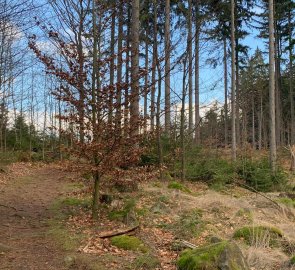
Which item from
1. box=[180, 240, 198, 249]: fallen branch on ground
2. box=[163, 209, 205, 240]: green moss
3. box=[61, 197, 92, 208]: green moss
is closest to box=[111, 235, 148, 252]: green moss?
box=[180, 240, 198, 249]: fallen branch on ground

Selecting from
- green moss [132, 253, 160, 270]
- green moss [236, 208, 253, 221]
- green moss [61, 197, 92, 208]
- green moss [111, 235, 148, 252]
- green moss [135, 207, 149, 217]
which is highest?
green moss [61, 197, 92, 208]

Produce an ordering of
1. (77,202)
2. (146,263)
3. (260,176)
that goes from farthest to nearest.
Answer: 1. (260,176)
2. (77,202)
3. (146,263)

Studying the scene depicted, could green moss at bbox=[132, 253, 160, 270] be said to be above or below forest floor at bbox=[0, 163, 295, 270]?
below

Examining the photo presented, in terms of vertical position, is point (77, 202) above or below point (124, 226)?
above

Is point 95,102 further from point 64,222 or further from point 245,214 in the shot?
point 245,214

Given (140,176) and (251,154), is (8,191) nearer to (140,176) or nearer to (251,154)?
(140,176)

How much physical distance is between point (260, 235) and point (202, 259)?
2115 mm

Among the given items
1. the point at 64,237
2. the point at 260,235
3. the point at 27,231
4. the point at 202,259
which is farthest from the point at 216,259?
the point at 27,231

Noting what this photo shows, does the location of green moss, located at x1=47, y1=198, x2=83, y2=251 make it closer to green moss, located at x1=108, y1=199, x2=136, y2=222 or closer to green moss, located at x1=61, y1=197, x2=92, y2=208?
green moss, located at x1=61, y1=197, x2=92, y2=208

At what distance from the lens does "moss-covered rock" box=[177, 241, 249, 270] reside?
14.0 feet

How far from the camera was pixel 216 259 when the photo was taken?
432 centimetres

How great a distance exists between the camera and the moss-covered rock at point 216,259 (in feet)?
14.0

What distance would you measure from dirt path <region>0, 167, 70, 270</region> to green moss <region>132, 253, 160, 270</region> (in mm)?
Result: 1001

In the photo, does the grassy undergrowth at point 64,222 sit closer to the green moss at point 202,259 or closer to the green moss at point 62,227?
the green moss at point 62,227
